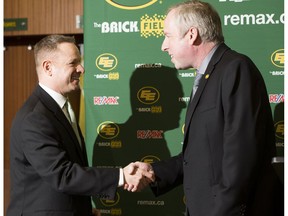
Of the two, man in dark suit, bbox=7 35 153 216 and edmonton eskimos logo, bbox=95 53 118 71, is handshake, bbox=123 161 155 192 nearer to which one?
man in dark suit, bbox=7 35 153 216

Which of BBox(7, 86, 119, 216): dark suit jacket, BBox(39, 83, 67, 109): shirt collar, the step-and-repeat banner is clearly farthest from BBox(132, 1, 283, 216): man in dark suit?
the step-and-repeat banner

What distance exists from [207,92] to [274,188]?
504 mm

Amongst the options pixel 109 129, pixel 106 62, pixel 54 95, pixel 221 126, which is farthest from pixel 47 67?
pixel 221 126

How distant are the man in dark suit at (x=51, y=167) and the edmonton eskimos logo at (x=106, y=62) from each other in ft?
2.16

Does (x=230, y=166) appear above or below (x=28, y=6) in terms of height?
below

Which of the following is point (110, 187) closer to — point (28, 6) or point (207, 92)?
point (207, 92)

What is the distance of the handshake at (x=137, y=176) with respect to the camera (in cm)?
252

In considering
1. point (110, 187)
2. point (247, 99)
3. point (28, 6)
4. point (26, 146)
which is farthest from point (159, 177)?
point (28, 6)

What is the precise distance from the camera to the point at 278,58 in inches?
118

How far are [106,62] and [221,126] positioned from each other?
4.55 feet

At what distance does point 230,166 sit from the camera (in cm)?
189

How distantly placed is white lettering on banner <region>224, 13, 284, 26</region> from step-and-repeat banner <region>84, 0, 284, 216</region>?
0.36 feet

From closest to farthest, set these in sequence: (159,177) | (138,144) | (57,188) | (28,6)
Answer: (57,188), (159,177), (138,144), (28,6)

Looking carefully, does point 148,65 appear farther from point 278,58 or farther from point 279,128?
point 279,128
